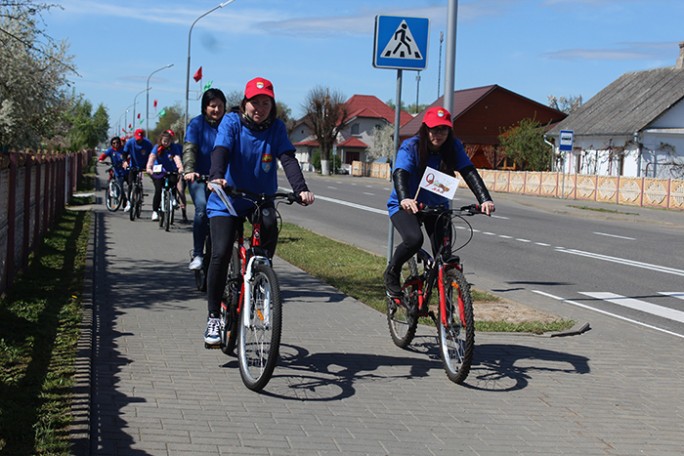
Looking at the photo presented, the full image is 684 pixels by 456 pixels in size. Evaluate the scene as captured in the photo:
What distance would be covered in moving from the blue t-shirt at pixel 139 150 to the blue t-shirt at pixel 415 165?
12961 mm

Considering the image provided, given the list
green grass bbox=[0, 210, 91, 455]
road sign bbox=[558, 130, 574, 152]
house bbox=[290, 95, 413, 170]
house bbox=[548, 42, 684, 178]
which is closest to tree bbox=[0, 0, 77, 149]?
green grass bbox=[0, 210, 91, 455]

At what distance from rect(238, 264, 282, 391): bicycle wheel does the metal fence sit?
3.33 metres

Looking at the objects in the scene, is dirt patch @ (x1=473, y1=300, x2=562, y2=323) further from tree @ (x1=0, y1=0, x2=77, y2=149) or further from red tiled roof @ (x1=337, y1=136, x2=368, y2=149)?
red tiled roof @ (x1=337, y1=136, x2=368, y2=149)

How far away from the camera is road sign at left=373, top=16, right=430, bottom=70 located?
10.6 metres

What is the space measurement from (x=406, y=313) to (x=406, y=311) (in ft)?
0.11

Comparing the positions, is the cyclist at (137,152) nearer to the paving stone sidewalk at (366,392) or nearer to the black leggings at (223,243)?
the paving stone sidewalk at (366,392)

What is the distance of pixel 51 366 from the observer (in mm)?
6047

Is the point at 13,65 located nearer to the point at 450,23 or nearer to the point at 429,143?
the point at 450,23

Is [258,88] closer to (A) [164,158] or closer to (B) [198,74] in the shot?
→ (A) [164,158]

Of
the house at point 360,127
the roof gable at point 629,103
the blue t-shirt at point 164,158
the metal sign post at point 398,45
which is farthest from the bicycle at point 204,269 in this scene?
the house at point 360,127

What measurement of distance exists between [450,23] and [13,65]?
13.5 meters

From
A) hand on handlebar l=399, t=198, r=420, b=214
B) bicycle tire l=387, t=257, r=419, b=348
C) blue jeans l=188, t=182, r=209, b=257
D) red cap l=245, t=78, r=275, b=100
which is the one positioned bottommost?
bicycle tire l=387, t=257, r=419, b=348

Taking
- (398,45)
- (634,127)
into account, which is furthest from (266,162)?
(634,127)

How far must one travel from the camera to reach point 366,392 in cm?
601
